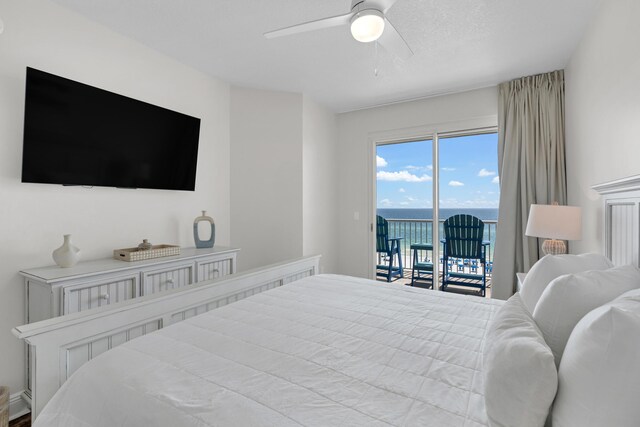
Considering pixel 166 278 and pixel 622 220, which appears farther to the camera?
pixel 166 278

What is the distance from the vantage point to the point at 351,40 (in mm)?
2699

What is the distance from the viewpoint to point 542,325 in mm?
977

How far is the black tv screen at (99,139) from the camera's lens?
207 centimetres

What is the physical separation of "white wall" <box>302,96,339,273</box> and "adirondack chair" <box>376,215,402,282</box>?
24.3 inches

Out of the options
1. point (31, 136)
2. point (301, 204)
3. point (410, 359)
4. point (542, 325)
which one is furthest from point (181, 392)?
point (301, 204)

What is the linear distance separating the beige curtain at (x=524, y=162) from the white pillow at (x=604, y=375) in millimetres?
3020

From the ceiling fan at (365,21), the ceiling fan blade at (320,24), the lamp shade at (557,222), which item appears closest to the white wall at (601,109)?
the lamp shade at (557,222)

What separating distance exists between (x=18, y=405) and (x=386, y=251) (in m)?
3.93

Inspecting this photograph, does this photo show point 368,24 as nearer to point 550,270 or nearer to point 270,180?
point 550,270

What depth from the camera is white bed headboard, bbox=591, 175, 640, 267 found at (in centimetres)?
148

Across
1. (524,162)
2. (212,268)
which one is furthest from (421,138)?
(212,268)

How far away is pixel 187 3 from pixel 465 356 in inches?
105

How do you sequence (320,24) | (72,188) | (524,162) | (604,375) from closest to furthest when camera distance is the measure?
(604,375)
(320,24)
(72,188)
(524,162)

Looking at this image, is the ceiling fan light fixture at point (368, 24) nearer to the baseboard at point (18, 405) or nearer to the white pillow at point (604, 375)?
the white pillow at point (604, 375)
